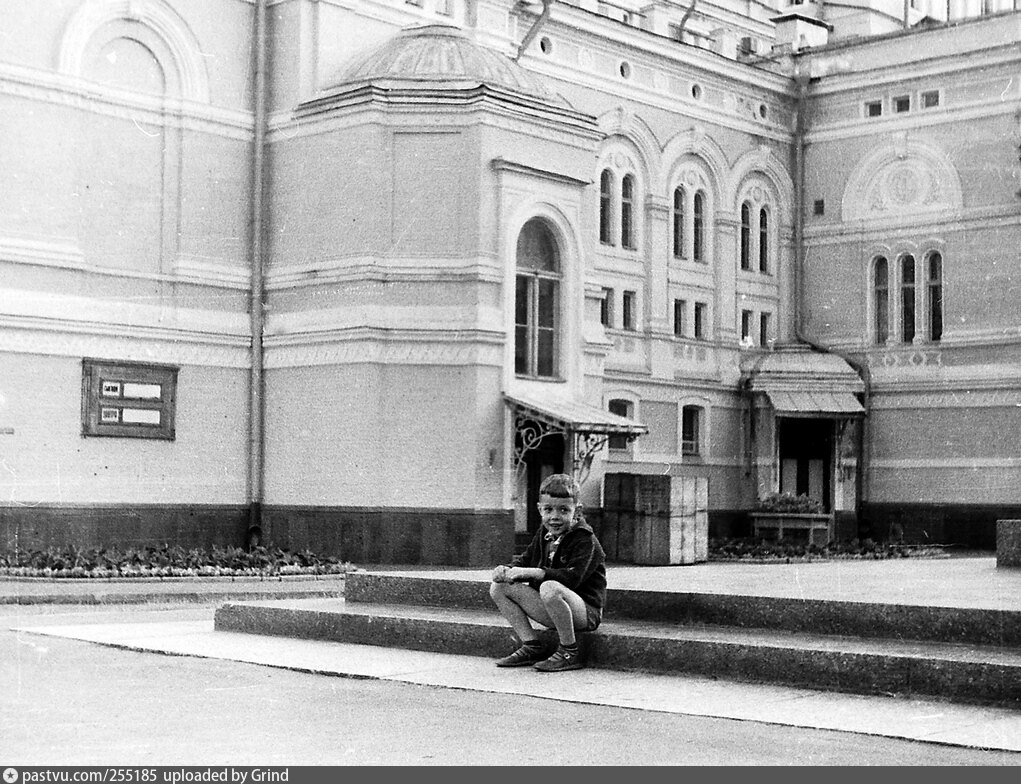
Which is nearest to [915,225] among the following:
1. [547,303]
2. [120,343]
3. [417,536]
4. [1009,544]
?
[547,303]

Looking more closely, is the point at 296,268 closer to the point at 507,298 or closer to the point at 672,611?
the point at 507,298

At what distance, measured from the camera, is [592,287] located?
32.9 metres

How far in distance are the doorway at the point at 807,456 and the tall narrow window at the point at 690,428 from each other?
2.59m

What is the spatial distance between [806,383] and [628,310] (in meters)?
5.31

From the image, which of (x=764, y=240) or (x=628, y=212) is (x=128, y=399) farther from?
(x=764, y=240)

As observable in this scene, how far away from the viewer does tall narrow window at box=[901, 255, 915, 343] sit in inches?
1660

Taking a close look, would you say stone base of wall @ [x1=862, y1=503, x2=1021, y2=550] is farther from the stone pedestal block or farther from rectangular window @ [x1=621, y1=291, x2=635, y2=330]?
the stone pedestal block

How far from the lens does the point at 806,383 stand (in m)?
41.8

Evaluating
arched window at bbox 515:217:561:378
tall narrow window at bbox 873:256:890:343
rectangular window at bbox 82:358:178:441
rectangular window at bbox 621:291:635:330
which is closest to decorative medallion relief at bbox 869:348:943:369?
tall narrow window at bbox 873:256:890:343

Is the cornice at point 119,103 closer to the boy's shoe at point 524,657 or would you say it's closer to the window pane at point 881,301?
the boy's shoe at point 524,657

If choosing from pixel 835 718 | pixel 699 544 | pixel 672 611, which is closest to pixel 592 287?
pixel 699 544

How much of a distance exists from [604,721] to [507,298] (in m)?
20.4

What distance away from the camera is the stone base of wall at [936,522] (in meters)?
40.1

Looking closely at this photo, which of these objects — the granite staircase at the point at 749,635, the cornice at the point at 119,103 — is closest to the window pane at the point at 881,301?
the cornice at the point at 119,103
